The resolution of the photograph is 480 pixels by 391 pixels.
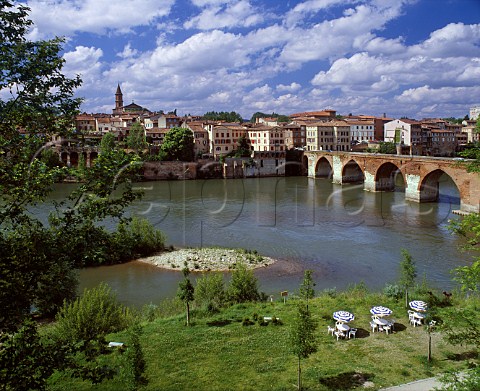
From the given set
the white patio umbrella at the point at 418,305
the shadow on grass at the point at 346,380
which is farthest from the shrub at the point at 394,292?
the shadow on grass at the point at 346,380

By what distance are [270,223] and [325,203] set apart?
10.0 m

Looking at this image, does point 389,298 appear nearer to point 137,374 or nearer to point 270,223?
point 137,374

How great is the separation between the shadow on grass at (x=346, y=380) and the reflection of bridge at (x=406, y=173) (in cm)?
2254

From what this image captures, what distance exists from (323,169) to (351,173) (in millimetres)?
6521

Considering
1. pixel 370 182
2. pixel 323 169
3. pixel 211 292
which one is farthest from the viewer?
pixel 323 169

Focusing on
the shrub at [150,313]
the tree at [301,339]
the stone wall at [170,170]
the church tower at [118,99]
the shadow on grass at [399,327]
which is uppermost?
the church tower at [118,99]

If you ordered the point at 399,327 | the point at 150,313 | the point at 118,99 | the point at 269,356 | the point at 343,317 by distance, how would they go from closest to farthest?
the point at 269,356 < the point at 343,317 < the point at 399,327 < the point at 150,313 < the point at 118,99

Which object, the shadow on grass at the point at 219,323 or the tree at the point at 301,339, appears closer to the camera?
the tree at the point at 301,339

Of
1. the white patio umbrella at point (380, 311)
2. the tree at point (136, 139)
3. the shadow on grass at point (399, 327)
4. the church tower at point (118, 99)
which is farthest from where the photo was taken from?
the church tower at point (118, 99)

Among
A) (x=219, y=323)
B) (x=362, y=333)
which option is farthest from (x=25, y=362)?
(x=362, y=333)

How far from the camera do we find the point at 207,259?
20.8 metres

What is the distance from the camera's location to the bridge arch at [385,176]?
142 feet

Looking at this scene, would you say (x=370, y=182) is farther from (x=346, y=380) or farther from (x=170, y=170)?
(x=346, y=380)

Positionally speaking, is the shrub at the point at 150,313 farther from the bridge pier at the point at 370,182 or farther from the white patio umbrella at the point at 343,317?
the bridge pier at the point at 370,182
